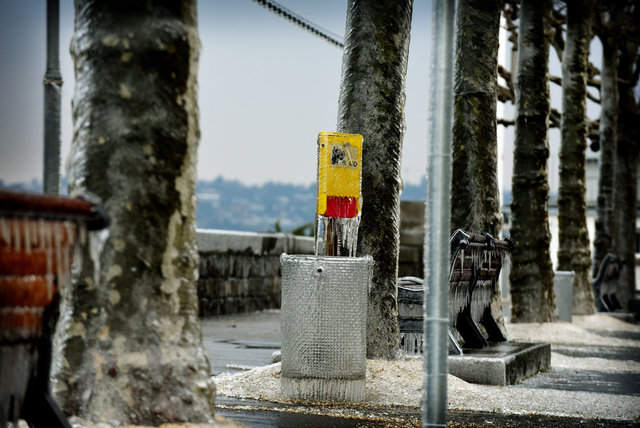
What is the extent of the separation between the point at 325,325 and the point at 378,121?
108 inches

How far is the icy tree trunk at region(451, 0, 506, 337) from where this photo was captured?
1327cm

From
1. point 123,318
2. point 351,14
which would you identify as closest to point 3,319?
point 123,318

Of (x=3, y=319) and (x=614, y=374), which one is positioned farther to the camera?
(x=614, y=374)

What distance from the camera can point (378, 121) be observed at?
9.67 meters

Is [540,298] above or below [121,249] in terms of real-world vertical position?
below

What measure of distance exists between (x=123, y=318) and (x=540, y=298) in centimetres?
1240

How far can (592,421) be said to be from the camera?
7.22 metres

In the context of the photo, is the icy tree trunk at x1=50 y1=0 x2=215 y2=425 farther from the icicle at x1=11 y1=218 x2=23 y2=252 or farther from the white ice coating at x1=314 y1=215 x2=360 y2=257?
the white ice coating at x1=314 y1=215 x2=360 y2=257

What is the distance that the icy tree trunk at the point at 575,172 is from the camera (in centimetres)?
2062

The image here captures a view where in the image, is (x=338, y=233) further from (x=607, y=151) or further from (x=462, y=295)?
(x=607, y=151)

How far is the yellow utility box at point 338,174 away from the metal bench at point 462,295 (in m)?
1.41

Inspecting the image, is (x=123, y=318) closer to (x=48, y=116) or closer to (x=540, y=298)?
(x=48, y=116)

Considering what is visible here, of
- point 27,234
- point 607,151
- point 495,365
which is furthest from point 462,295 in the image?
point 607,151

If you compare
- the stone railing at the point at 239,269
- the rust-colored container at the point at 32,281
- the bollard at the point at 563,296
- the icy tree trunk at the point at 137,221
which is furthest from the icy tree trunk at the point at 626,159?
the rust-colored container at the point at 32,281
